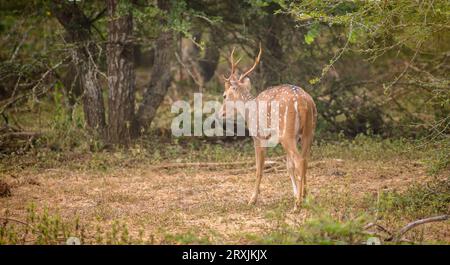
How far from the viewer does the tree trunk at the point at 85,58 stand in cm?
1266

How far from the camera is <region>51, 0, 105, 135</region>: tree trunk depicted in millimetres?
12664

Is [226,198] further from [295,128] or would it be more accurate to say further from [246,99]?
[295,128]

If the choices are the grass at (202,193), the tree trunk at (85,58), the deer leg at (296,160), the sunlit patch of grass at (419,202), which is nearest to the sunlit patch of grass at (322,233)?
the grass at (202,193)

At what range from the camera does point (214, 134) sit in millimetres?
13781

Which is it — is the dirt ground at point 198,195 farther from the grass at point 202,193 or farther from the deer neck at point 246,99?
the deer neck at point 246,99

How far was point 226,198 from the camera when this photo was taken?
31.8ft

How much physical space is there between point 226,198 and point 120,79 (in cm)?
409

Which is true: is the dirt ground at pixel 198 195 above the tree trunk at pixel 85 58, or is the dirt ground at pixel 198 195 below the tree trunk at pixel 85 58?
below

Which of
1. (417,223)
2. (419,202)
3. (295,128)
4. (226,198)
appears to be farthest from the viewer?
(226,198)

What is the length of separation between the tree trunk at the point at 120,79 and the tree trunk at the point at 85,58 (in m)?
0.24

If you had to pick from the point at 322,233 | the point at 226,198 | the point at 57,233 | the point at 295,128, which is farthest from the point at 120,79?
the point at 322,233

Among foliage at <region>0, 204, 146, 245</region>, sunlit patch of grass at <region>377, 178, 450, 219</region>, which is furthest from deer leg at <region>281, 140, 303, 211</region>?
foliage at <region>0, 204, 146, 245</region>

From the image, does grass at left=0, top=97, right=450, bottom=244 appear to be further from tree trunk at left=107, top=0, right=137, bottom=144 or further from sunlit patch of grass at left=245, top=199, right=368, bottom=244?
tree trunk at left=107, top=0, right=137, bottom=144

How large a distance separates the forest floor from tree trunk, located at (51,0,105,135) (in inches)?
41.2
